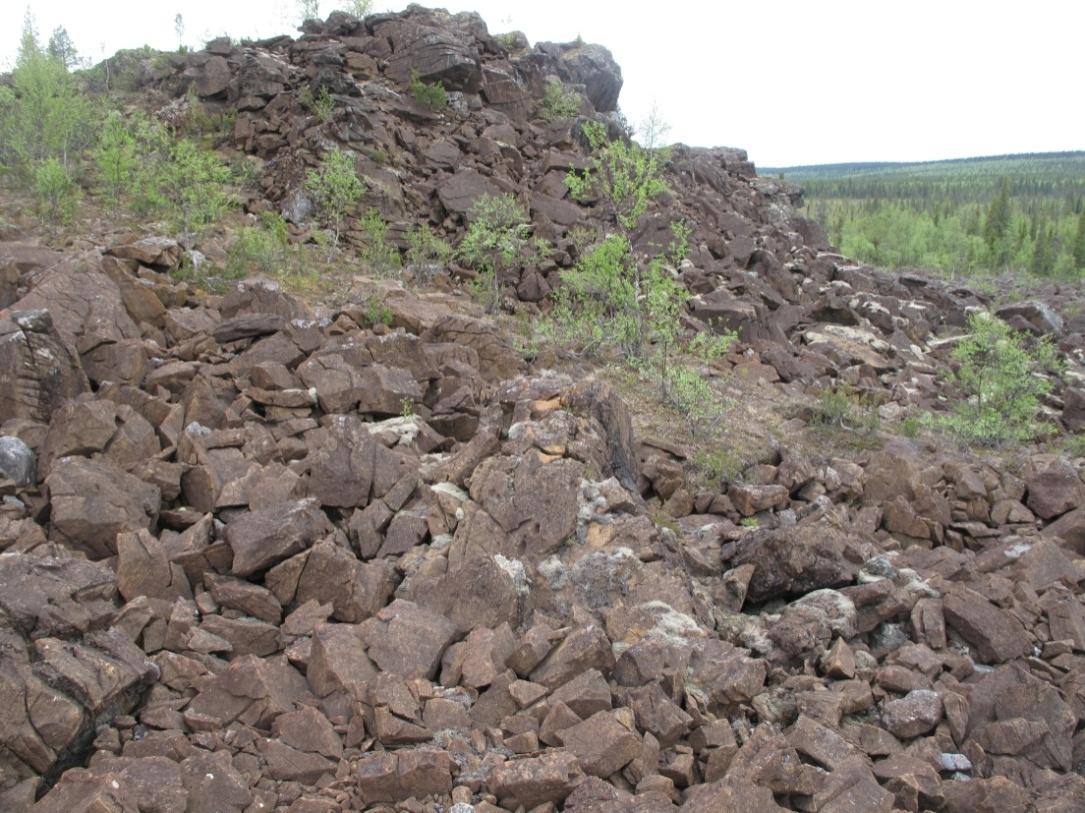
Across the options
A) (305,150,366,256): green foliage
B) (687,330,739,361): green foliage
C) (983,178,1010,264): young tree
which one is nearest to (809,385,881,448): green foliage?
(687,330,739,361): green foliage

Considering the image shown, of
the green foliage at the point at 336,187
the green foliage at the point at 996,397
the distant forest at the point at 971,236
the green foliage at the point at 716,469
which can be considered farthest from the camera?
the distant forest at the point at 971,236

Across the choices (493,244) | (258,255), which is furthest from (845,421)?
(258,255)

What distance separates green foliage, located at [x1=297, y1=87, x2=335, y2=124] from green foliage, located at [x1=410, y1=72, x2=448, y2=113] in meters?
2.70

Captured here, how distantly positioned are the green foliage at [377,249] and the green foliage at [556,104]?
10.4 meters

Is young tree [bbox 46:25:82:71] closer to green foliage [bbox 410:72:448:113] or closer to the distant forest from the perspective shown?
green foliage [bbox 410:72:448:113]

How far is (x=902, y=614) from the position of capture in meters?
7.43

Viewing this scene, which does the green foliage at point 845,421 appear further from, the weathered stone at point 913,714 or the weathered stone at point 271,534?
the weathered stone at point 271,534

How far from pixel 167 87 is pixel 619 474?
22.9 meters

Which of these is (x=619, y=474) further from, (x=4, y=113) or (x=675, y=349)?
(x=4, y=113)

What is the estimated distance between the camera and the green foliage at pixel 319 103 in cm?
2117

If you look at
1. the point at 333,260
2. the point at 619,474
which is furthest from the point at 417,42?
the point at 619,474

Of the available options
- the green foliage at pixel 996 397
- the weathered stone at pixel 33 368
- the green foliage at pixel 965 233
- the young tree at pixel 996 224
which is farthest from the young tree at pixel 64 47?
the young tree at pixel 996 224

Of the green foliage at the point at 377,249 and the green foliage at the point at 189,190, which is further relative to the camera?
the green foliage at the point at 377,249

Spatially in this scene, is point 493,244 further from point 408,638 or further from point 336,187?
point 408,638
